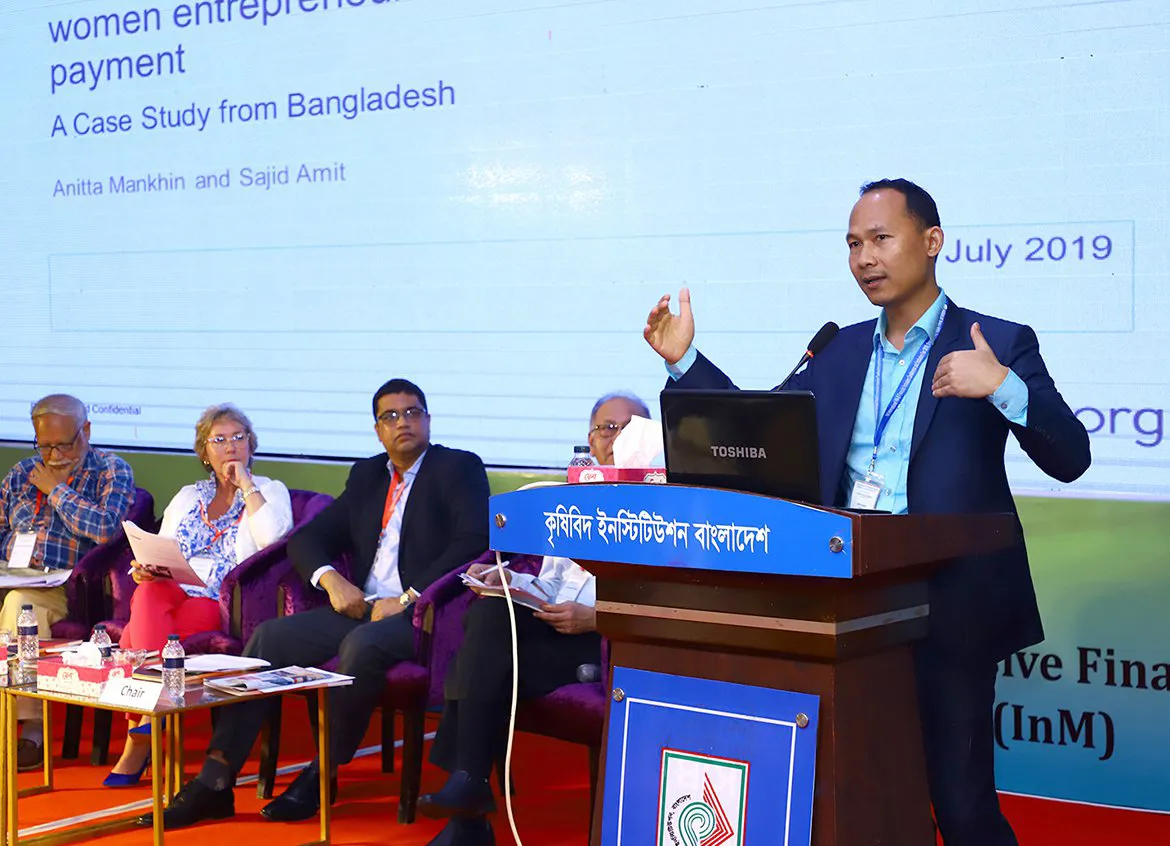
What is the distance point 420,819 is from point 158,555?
1141 mm

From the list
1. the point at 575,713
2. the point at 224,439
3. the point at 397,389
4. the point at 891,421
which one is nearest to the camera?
the point at 891,421

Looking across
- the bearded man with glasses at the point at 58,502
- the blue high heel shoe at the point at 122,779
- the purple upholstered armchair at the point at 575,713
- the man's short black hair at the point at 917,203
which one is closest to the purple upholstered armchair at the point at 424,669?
the purple upholstered armchair at the point at 575,713

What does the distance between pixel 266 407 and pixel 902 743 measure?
378 centimetres

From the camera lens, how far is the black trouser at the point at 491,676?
3828mm

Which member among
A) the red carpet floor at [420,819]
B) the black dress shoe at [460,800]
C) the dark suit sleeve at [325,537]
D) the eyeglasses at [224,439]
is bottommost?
the red carpet floor at [420,819]

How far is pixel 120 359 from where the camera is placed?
6062 mm

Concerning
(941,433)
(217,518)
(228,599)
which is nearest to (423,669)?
(228,599)

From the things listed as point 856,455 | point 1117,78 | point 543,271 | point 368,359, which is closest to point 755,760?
point 856,455

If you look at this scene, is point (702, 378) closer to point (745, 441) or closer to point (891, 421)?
point (891, 421)

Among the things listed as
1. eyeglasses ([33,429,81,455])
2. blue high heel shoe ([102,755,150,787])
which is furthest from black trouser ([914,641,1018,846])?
eyeglasses ([33,429,81,455])

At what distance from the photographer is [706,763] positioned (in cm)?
227

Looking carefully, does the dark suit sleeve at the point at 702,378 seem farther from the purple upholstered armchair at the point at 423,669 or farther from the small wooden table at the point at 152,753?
the purple upholstered armchair at the point at 423,669

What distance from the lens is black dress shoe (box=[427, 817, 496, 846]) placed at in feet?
12.2

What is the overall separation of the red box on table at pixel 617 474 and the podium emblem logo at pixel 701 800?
489mm
